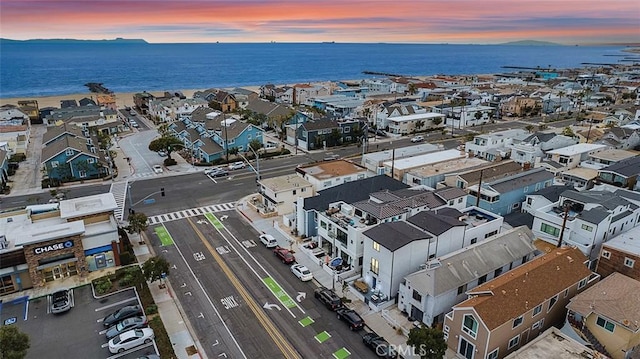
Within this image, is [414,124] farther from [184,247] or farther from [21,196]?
[21,196]

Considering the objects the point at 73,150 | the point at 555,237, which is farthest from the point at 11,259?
the point at 555,237

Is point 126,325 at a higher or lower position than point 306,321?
higher

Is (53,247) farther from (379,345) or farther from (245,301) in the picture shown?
(379,345)

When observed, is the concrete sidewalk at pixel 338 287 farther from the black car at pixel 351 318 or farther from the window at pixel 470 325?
the window at pixel 470 325

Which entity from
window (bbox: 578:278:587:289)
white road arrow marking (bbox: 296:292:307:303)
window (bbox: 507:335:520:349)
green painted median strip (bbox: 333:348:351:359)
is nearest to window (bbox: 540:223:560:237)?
window (bbox: 578:278:587:289)

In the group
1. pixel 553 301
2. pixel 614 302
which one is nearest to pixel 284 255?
pixel 553 301

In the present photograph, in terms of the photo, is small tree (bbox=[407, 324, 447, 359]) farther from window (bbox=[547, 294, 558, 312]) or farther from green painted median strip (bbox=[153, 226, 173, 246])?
green painted median strip (bbox=[153, 226, 173, 246])

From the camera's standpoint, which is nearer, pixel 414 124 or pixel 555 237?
pixel 555 237
